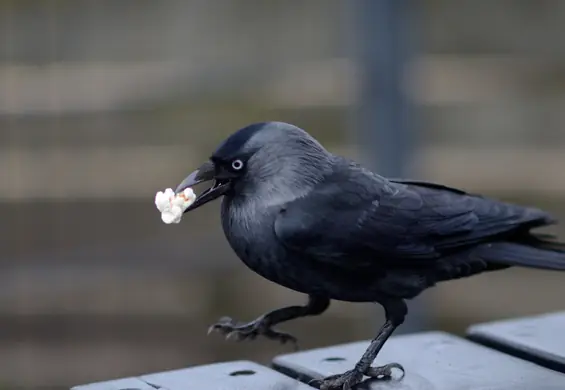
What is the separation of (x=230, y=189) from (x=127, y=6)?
8.60 feet

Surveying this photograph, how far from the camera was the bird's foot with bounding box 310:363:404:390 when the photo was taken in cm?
239

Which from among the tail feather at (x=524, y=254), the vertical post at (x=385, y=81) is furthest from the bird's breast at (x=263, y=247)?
the vertical post at (x=385, y=81)

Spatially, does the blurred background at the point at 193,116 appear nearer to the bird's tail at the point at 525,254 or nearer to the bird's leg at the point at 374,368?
the bird's tail at the point at 525,254

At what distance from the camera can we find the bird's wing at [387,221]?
239cm

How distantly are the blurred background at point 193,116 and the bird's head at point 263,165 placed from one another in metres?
2.32

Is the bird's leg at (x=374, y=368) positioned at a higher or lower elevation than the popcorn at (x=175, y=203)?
lower

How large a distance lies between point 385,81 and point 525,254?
60.2 inches

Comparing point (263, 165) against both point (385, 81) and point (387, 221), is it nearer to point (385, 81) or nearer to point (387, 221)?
point (387, 221)

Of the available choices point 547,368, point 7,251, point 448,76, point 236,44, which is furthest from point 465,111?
point 547,368

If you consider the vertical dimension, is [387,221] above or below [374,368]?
above

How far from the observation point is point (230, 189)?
2.48 meters

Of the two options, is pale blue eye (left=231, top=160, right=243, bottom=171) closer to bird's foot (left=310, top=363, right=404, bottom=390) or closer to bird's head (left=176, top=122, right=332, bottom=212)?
bird's head (left=176, top=122, right=332, bottom=212)

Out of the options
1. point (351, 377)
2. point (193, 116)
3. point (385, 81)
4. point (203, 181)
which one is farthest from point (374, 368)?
point (193, 116)

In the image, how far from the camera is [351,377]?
7.88 feet
